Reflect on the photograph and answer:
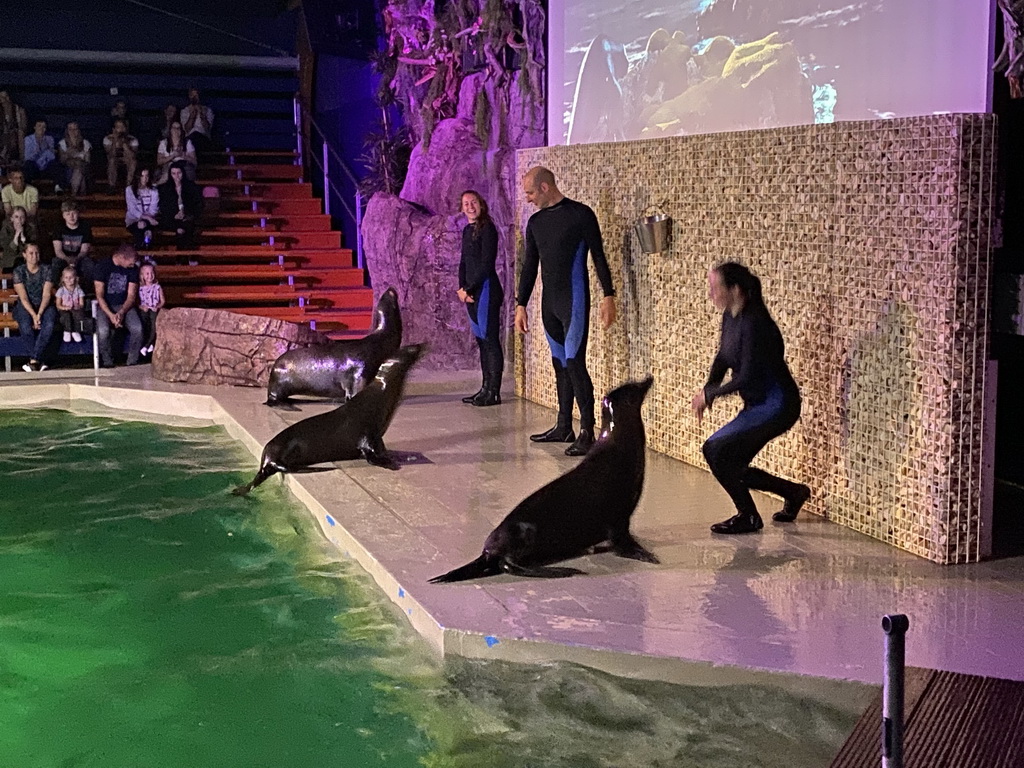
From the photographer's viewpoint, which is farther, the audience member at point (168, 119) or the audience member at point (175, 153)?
the audience member at point (168, 119)

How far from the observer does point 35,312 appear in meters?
11.2

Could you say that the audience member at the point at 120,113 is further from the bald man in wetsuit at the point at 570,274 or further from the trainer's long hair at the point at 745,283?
the trainer's long hair at the point at 745,283

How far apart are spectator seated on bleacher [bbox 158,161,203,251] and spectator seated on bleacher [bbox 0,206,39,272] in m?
1.90

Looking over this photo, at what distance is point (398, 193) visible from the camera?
13016mm

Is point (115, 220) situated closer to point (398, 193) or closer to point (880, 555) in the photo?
point (398, 193)

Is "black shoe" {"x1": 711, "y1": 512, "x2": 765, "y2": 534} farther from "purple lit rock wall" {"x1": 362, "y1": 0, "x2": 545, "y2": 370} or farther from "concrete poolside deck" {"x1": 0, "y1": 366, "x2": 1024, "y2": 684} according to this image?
"purple lit rock wall" {"x1": 362, "y1": 0, "x2": 545, "y2": 370}

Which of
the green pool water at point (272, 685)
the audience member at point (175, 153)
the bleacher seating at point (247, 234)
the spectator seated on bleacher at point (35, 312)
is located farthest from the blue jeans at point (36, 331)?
the green pool water at point (272, 685)

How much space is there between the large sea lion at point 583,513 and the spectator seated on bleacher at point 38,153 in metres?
11.2

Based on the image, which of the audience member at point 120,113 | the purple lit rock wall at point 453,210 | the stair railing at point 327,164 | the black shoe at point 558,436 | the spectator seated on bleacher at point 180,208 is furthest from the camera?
the audience member at point 120,113

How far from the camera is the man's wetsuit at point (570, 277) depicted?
7207 millimetres

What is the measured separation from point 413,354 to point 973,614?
12.0ft

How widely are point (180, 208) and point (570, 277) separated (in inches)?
313

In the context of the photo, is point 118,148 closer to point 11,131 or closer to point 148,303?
point 11,131

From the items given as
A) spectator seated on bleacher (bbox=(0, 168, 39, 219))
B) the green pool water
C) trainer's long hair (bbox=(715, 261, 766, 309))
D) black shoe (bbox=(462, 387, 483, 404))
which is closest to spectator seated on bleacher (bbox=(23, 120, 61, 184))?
spectator seated on bleacher (bbox=(0, 168, 39, 219))
